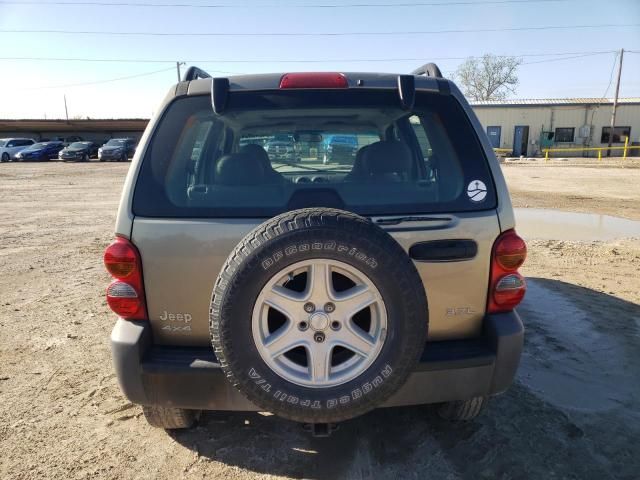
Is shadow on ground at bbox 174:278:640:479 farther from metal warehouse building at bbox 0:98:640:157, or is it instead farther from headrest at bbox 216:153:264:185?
metal warehouse building at bbox 0:98:640:157

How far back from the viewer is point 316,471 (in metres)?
2.33

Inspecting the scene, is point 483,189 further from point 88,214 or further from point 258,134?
point 88,214

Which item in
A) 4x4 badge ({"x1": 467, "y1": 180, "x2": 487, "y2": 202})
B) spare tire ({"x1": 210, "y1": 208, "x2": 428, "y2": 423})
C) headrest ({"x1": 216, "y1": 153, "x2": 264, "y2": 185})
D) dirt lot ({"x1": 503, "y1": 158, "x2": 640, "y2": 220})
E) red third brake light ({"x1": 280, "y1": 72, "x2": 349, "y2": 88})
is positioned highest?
red third brake light ({"x1": 280, "y1": 72, "x2": 349, "y2": 88})

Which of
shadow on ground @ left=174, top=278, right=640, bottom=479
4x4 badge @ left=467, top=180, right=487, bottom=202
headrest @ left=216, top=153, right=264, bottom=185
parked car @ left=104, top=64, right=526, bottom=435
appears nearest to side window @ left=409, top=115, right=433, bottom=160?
parked car @ left=104, top=64, right=526, bottom=435

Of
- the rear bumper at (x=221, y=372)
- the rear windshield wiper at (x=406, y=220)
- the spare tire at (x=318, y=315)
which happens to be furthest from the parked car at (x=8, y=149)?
the rear windshield wiper at (x=406, y=220)

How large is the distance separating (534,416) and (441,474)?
858 mm

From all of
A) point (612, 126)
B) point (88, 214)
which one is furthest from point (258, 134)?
point (612, 126)

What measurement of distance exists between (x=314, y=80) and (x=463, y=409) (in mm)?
1985

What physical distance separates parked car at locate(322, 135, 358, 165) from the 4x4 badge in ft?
4.99

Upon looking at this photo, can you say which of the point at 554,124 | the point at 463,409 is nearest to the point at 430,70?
the point at 463,409

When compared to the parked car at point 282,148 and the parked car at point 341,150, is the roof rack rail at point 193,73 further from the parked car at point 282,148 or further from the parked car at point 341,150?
the parked car at point 341,150

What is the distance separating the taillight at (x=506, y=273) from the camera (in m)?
2.17

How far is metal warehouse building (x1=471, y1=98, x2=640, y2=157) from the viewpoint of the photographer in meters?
39.2

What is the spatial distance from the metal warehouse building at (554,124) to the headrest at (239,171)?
133 ft
